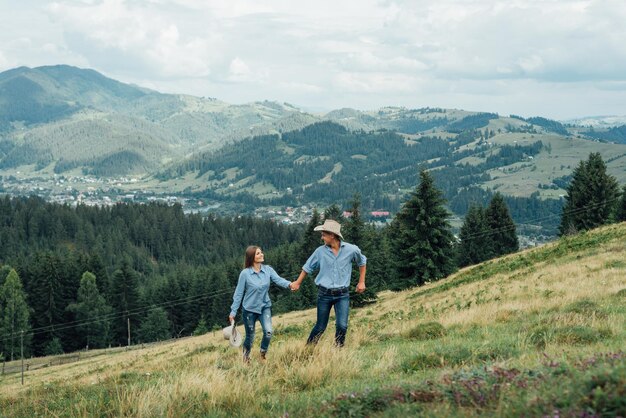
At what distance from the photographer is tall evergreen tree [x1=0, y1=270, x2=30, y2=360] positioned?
76.0m

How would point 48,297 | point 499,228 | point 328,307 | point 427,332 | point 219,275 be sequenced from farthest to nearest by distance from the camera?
1. point 219,275
2. point 48,297
3. point 499,228
4. point 427,332
5. point 328,307

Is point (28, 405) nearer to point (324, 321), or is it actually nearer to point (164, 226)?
point (324, 321)

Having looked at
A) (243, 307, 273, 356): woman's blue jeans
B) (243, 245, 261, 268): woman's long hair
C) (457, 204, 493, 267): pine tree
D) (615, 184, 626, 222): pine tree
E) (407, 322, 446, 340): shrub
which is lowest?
(457, 204, 493, 267): pine tree

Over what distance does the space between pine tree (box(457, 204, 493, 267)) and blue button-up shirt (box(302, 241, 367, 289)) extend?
72.9 metres

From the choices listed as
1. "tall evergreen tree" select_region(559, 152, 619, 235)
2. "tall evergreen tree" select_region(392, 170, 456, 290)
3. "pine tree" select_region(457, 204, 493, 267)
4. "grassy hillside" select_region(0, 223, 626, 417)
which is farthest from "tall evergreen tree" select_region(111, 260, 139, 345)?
"grassy hillside" select_region(0, 223, 626, 417)

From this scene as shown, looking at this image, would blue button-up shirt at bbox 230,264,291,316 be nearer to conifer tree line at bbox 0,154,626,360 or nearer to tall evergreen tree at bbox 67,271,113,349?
conifer tree line at bbox 0,154,626,360

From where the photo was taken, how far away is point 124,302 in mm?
91000

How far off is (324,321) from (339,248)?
4.96 ft

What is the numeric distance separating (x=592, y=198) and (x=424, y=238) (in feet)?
105

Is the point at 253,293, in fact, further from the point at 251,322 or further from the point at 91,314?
the point at 91,314

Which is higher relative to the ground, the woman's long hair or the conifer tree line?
the woman's long hair

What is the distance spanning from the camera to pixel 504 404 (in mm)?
5047

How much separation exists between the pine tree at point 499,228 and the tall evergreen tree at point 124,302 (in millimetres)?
58476

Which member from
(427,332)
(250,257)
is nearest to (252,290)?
(250,257)
